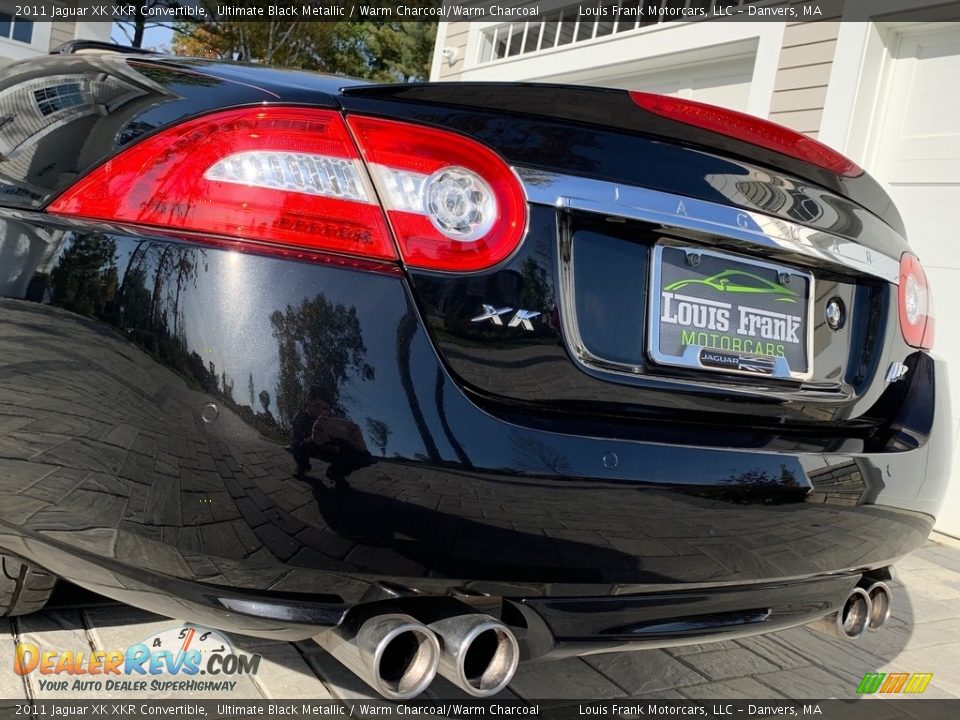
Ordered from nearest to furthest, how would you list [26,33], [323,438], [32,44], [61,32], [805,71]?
[323,438]
[805,71]
[26,33]
[32,44]
[61,32]

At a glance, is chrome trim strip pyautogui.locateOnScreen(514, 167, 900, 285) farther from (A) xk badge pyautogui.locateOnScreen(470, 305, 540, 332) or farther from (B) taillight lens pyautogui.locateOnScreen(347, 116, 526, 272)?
(A) xk badge pyautogui.locateOnScreen(470, 305, 540, 332)

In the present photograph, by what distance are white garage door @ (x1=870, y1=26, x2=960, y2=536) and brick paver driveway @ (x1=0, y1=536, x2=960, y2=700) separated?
1834mm

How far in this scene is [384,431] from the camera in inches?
49.5

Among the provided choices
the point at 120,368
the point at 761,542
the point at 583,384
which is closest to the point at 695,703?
the point at 761,542

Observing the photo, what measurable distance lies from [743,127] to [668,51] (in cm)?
484

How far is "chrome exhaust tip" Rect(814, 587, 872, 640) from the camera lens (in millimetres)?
1912

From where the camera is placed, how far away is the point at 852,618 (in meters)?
1.95

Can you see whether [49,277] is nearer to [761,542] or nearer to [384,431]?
[384,431]

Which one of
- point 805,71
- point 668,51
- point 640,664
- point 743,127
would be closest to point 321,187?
point 743,127

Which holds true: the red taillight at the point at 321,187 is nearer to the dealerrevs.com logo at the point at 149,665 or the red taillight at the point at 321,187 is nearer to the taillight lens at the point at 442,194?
the taillight lens at the point at 442,194

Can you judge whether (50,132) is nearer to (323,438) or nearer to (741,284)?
(323,438)

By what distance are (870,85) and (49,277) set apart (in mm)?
4710

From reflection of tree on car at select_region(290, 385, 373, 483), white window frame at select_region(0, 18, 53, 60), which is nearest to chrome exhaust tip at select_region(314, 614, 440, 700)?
reflection of tree on car at select_region(290, 385, 373, 483)

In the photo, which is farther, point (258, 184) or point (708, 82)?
point (708, 82)
